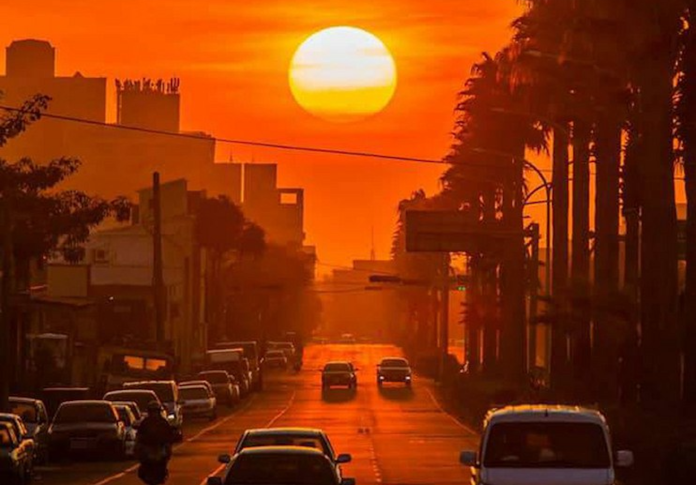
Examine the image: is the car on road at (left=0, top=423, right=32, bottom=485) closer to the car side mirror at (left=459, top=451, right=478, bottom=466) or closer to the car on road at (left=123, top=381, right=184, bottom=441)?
the car side mirror at (left=459, top=451, right=478, bottom=466)

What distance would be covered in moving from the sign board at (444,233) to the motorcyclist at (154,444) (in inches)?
2308

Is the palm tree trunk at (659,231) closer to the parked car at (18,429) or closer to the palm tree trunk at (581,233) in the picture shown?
the parked car at (18,429)

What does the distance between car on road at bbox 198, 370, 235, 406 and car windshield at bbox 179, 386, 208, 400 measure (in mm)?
15093

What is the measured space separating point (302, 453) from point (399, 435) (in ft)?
132

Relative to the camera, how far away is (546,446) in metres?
25.9

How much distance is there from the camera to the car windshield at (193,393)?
262ft

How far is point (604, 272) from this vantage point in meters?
63.3

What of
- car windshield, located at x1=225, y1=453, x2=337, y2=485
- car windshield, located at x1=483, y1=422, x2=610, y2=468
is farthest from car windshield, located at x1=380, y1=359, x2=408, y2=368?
car windshield, located at x1=225, y1=453, x2=337, y2=485

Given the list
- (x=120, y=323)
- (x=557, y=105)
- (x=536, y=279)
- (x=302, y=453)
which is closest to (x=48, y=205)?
(x=557, y=105)

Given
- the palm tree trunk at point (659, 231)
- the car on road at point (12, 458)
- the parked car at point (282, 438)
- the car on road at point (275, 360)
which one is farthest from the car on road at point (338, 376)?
the parked car at point (282, 438)

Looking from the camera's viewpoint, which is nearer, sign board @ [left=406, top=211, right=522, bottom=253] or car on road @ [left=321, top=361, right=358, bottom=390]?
sign board @ [left=406, top=211, right=522, bottom=253]

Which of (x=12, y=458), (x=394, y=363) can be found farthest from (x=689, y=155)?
(x=394, y=363)

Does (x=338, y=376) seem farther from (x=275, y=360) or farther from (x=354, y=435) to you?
(x=354, y=435)

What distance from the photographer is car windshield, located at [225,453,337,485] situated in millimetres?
25297
